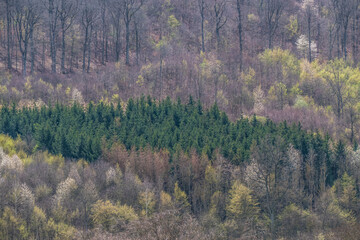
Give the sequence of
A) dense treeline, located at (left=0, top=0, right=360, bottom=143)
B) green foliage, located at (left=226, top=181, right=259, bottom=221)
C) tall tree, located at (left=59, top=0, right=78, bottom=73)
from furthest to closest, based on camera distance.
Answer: tall tree, located at (left=59, top=0, right=78, bottom=73), dense treeline, located at (left=0, top=0, right=360, bottom=143), green foliage, located at (left=226, top=181, right=259, bottom=221)

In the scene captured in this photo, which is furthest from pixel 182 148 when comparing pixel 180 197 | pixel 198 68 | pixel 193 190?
pixel 198 68

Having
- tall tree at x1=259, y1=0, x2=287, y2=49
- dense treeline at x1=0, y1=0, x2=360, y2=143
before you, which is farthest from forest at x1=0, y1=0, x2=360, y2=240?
tall tree at x1=259, y1=0, x2=287, y2=49

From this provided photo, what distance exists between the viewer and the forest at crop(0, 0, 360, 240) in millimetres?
35781

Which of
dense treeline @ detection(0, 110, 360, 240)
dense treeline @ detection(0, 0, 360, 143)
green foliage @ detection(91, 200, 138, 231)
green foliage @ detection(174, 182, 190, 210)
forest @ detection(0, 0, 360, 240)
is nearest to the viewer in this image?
green foliage @ detection(91, 200, 138, 231)

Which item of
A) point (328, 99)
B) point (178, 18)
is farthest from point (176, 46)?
point (328, 99)

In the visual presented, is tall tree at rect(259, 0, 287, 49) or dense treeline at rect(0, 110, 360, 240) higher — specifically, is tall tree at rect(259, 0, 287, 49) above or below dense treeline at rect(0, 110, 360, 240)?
above

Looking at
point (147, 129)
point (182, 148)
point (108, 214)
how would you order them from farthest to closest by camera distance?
point (147, 129) → point (182, 148) → point (108, 214)

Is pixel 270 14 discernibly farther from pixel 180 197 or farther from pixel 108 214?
pixel 108 214

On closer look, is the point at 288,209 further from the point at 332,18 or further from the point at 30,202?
the point at 332,18

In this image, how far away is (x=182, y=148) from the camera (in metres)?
40.9

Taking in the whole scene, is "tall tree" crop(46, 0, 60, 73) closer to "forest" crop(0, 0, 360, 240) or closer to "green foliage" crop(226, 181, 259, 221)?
"forest" crop(0, 0, 360, 240)

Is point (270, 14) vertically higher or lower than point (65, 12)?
higher

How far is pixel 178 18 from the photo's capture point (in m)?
81.2

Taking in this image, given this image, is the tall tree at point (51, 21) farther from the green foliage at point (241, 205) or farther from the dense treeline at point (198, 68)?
the green foliage at point (241, 205)
